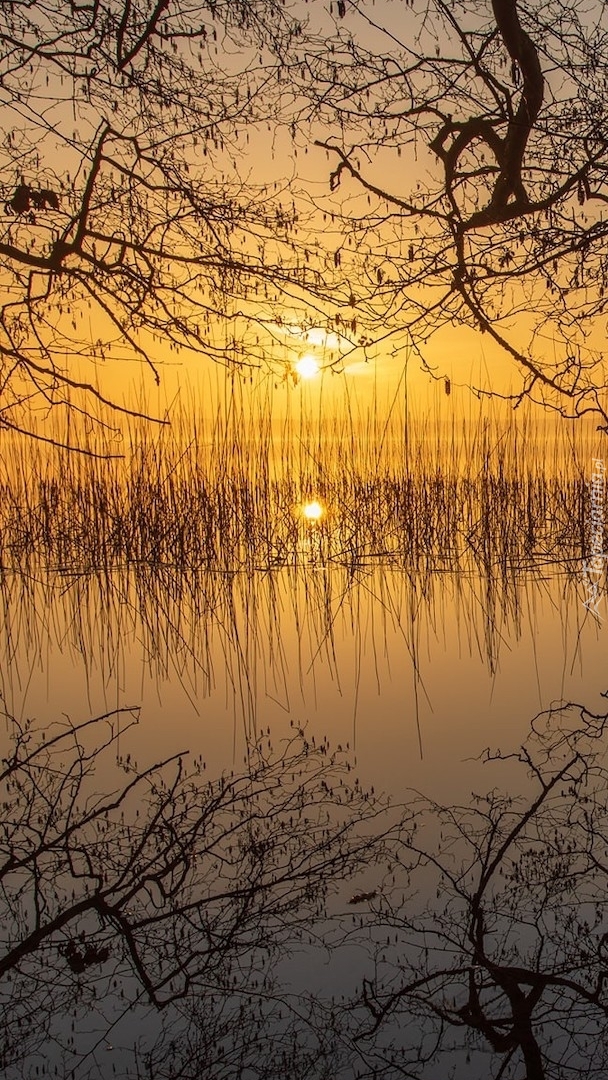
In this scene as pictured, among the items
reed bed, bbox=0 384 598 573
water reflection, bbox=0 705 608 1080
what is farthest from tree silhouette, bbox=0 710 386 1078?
reed bed, bbox=0 384 598 573

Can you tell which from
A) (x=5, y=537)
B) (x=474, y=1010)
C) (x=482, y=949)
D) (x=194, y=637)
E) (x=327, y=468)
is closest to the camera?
(x=474, y=1010)

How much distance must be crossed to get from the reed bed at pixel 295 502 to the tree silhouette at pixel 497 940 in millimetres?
2224

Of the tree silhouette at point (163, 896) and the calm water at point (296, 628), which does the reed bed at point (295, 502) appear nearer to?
the calm water at point (296, 628)

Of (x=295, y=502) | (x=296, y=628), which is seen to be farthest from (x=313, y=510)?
(x=296, y=628)

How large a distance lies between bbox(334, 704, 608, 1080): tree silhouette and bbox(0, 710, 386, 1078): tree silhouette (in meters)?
0.10

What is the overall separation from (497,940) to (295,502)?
3.83m

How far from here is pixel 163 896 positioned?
1.52 m

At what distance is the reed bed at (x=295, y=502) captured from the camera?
14.0 ft

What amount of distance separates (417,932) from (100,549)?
317cm

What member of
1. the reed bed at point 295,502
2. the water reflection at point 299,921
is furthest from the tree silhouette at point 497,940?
the reed bed at point 295,502

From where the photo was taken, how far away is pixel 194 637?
304 cm

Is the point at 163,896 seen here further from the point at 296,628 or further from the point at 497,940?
the point at 296,628

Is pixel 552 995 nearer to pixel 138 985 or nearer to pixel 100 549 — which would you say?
pixel 138 985

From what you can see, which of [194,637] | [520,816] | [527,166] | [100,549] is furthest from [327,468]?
[520,816]
